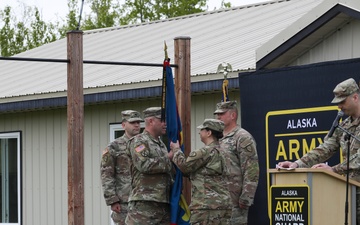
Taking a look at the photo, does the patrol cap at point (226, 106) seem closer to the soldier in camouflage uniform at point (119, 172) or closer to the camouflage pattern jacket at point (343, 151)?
the soldier in camouflage uniform at point (119, 172)

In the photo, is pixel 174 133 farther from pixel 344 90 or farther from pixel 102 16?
pixel 102 16

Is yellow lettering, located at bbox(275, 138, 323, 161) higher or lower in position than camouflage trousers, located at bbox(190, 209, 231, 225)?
higher

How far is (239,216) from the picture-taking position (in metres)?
10.2

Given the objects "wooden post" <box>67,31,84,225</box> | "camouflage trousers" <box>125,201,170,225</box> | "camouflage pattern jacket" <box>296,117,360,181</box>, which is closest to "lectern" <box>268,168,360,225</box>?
"camouflage pattern jacket" <box>296,117,360,181</box>

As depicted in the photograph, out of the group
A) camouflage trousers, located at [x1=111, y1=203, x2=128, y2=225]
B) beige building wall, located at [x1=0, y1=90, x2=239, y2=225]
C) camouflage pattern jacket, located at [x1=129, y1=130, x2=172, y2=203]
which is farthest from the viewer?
beige building wall, located at [x1=0, y1=90, x2=239, y2=225]

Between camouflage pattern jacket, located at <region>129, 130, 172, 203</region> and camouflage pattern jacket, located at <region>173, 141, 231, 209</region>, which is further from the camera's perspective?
camouflage pattern jacket, located at <region>129, 130, 172, 203</region>

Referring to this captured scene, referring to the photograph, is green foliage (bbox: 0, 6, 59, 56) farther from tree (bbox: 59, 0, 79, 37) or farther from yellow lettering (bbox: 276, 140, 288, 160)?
yellow lettering (bbox: 276, 140, 288, 160)

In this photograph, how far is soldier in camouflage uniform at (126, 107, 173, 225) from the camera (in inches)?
386

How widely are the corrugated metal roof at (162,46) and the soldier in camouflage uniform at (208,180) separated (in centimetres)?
251

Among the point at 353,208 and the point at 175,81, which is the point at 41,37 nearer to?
the point at 175,81

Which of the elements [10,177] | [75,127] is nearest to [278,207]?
[75,127]

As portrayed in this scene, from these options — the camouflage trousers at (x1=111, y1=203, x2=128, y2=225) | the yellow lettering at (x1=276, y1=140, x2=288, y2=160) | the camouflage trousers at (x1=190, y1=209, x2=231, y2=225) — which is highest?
the yellow lettering at (x1=276, y1=140, x2=288, y2=160)

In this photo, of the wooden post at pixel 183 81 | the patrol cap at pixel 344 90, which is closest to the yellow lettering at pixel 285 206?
the patrol cap at pixel 344 90

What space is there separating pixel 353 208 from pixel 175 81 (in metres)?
3.42
